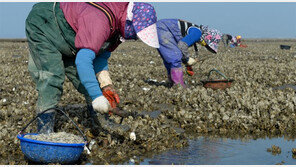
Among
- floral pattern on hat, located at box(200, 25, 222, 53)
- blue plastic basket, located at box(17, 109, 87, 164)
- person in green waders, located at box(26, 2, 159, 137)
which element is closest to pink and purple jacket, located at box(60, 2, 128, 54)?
person in green waders, located at box(26, 2, 159, 137)

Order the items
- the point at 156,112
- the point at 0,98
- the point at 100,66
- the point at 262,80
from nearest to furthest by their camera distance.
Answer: the point at 100,66, the point at 156,112, the point at 0,98, the point at 262,80

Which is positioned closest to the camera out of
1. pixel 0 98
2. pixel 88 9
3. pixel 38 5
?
pixel 88 9

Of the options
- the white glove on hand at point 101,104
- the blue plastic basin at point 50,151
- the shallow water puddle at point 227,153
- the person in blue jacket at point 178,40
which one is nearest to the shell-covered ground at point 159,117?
the shallow water puddle at point 227,153

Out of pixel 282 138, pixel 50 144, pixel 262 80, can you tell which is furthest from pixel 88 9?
pixel 262 80

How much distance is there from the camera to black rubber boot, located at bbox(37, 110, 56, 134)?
17.9 ft

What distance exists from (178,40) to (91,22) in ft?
20.9

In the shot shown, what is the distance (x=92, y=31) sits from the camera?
4.49m

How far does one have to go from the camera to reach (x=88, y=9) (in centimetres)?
474

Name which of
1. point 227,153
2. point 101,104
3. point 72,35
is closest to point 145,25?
point 72,35

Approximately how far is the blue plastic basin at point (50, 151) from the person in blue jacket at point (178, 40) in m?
5.82

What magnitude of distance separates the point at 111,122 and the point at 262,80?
7.11 meters

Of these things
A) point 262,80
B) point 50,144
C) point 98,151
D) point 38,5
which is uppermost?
point 38,5

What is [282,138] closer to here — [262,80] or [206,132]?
[206,132]

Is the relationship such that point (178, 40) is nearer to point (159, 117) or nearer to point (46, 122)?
point (159, 117)
